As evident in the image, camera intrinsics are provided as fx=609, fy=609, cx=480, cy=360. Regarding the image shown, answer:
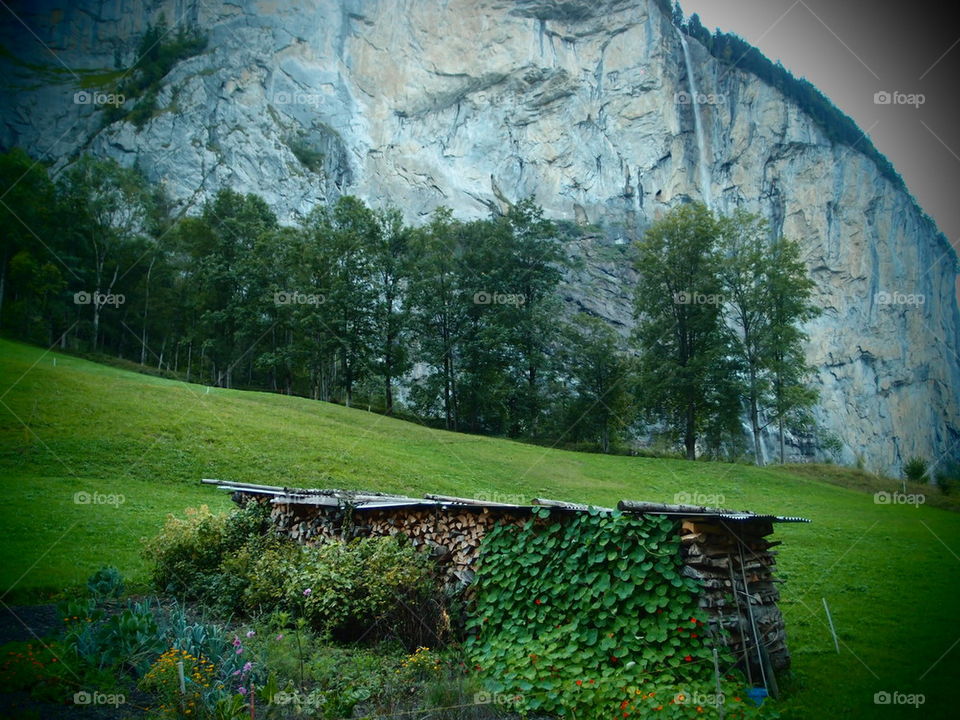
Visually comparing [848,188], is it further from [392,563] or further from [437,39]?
[392,563]

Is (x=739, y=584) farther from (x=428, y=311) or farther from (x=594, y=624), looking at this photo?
(x=428, y=311)

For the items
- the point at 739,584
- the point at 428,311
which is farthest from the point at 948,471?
the point at 739,584

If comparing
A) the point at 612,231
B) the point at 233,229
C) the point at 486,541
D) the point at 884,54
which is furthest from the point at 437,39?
the point at 486,541

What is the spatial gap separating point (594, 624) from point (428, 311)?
38.2 m

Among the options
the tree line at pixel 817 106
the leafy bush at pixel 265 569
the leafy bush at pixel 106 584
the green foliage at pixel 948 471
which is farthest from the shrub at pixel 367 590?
the tree line at pixel 817 106

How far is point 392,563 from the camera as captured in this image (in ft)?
26.6

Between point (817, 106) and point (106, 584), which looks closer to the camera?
point (106, 584)

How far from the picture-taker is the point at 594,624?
22.4 feet

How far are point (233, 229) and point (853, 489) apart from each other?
1850 inches

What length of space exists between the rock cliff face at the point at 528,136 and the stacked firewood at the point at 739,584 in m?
67.2

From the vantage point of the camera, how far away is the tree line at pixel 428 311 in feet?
123

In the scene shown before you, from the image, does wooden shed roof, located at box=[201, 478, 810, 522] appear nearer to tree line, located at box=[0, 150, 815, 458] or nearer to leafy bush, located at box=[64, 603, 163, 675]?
leafy bush, located at box=[64, 603, 163, 675]

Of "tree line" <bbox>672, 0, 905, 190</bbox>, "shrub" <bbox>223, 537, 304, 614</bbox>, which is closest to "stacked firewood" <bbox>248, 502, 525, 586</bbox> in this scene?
"shrub" <bbox>223, 537, 304, 614</bbox>

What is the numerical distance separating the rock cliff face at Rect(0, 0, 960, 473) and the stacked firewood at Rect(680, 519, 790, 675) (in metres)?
67.2
